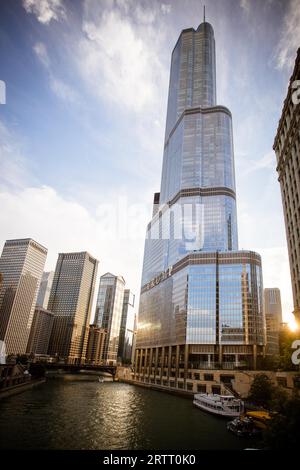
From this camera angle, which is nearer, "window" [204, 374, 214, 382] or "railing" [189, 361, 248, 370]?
"window" [204, 374, 214, 382]

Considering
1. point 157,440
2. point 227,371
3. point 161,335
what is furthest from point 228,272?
point 157,440

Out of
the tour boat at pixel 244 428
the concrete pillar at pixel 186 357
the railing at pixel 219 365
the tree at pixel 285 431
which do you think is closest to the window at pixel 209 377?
the railing at pixel 219 365

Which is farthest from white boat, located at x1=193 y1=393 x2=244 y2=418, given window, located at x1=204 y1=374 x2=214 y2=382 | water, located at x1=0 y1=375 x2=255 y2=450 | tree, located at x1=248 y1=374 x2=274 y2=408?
window, located at x1=204 y1=374 x2=214 y2=382

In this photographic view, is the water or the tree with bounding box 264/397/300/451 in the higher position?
the tree with bounding box 264/397/300/451

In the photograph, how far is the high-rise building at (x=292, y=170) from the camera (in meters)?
55.2

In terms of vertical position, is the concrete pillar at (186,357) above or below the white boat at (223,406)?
above

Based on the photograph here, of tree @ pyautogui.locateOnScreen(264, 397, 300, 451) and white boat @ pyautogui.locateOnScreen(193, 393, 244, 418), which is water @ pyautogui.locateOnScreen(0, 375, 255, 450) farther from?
tree @ pyautogui.locateOnScreen(264, 397, 300, 451)

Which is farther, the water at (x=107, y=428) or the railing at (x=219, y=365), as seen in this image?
the railing at (x=219, y=365)

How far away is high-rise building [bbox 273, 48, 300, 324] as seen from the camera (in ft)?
181

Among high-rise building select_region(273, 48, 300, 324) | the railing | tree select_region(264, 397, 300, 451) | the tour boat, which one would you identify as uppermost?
high-rise building select_region(273, 48, 300, 324)

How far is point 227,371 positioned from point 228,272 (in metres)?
54.2

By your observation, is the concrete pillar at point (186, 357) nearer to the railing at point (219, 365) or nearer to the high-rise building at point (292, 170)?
the railing at point (219, 365)
